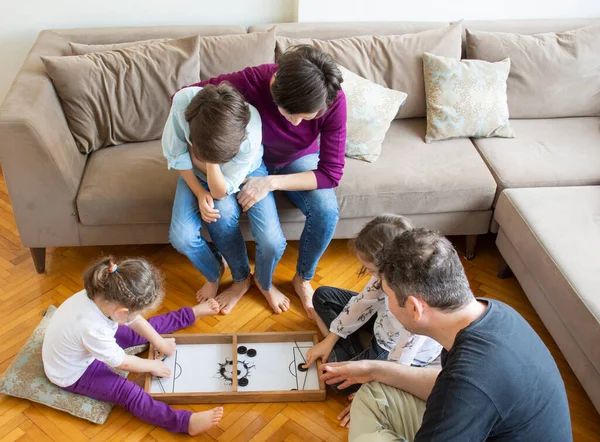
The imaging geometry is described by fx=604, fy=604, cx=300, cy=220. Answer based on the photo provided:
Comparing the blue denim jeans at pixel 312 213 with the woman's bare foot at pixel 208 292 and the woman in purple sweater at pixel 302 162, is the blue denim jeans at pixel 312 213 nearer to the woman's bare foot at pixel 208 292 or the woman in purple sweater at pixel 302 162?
the woman in purple sweater at pixel 302 162

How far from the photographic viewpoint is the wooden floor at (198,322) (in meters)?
1.82

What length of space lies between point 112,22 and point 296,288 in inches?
57.5

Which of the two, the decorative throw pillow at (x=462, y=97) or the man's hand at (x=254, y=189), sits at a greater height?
the decorative throw pillow at (x=462, y=97)

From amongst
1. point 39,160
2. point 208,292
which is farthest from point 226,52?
point 208,292

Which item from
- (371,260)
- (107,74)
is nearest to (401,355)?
(371,260)

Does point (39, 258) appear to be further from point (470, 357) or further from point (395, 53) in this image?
point (470, 357)

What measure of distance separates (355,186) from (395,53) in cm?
67

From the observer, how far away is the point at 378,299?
1.85 metres

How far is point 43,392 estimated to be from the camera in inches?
72.9

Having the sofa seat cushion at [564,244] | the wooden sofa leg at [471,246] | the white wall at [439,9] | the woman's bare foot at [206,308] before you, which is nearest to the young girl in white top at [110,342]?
the woman's bare foot at [206,308]

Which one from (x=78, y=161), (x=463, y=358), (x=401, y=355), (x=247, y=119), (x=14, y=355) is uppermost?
(x=247, y=119)

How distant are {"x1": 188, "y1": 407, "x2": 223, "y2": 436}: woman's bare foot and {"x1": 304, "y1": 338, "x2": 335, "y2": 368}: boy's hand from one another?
1.08 feet

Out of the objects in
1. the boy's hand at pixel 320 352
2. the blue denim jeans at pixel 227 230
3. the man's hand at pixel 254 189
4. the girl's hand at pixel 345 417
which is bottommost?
the girl's hand at pixel 345 417

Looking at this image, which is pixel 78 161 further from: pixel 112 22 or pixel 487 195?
pixel 487 195
